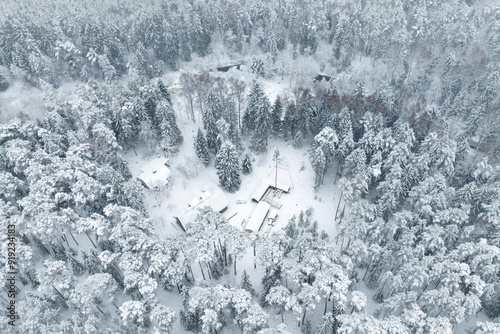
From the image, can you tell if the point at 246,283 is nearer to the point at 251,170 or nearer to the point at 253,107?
the point at 251,170

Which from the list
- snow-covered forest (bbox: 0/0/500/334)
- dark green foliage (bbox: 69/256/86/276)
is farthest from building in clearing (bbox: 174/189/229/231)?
dark green foliage (bbox: 69/256/86/276)

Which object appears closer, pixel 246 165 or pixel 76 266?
pixel 76 266

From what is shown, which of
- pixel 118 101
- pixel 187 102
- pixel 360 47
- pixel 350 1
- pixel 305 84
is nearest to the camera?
pixel 118 101

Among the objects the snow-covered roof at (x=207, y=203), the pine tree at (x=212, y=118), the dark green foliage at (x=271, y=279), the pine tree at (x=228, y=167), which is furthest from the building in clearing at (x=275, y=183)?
the dark green foliage at (x=271, y=279)

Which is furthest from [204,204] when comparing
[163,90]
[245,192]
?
[163,90]

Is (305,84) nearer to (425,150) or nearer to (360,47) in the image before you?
(360,47)

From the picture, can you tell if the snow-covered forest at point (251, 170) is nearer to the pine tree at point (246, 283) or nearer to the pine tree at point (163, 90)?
the pine tree at point (246, 283)

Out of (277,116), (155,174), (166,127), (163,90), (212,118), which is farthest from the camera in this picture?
(163,90)

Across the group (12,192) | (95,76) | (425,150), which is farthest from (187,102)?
(425,150)
